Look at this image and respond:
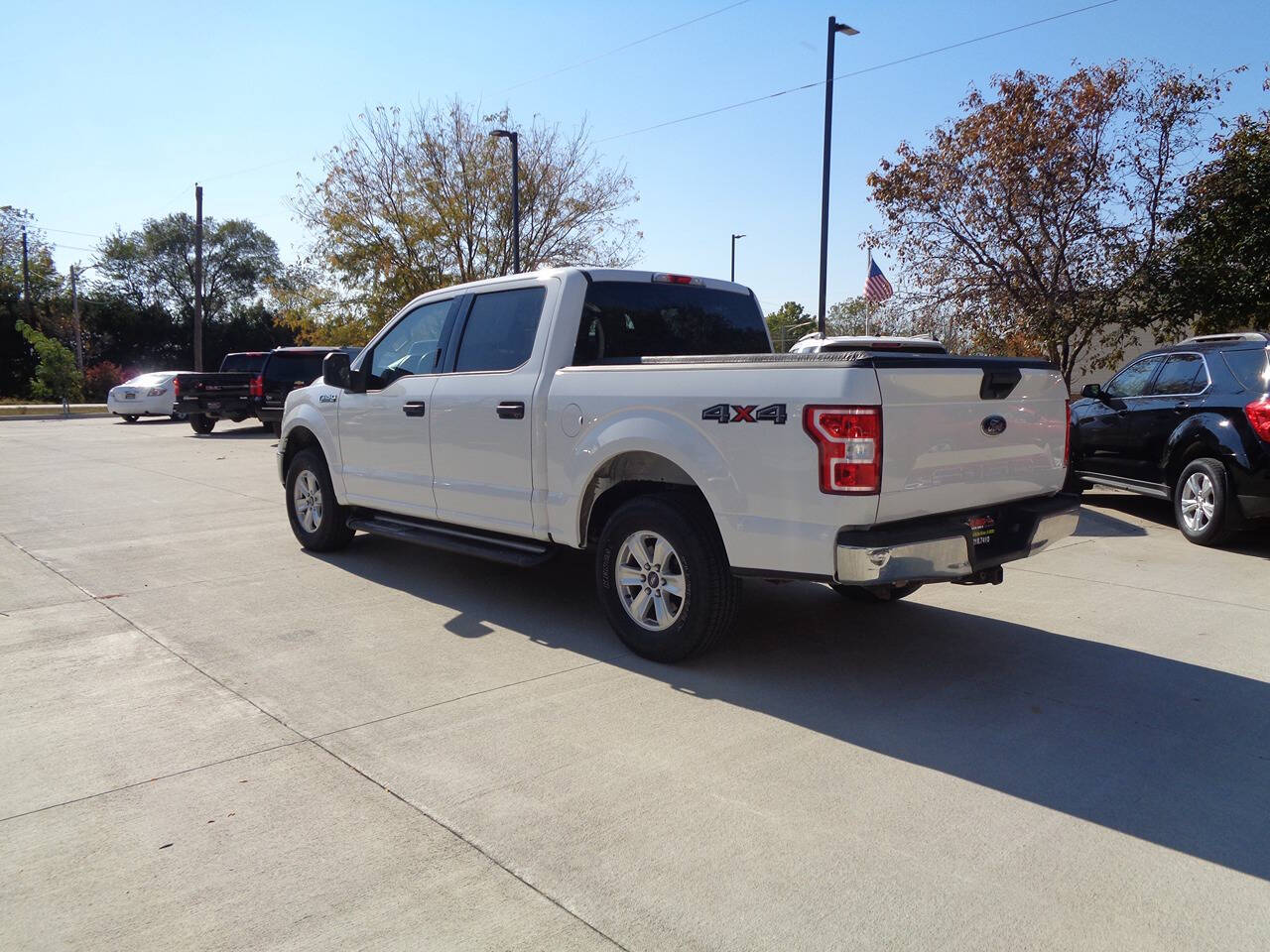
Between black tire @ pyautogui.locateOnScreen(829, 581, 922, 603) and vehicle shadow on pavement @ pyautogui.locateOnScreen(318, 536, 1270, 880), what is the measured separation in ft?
0.30

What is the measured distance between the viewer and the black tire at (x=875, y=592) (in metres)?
5.62

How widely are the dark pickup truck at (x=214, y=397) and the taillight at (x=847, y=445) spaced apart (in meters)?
19.7

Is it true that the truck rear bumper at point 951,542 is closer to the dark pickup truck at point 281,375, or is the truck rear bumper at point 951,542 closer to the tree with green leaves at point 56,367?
the dark pickup truck at point 281,375

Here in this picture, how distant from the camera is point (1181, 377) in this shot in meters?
8.80

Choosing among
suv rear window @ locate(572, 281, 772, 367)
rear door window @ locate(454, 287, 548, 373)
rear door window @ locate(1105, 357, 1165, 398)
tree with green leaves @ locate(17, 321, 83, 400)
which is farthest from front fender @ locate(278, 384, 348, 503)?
tree with green leaves @ locate(17, 321, 83, 400)

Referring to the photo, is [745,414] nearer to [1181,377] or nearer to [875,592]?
[875,592]

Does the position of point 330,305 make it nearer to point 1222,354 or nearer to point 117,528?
point 117,528

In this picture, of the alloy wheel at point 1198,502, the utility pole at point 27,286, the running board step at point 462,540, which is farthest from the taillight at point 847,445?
the utility pole at point 27,286

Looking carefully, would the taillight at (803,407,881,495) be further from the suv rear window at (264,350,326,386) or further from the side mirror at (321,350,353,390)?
the suv rear window at (264,350,326,386)

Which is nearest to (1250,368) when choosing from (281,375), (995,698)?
(995,698)

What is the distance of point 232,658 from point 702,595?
8.39 feet

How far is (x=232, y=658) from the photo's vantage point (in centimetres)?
505

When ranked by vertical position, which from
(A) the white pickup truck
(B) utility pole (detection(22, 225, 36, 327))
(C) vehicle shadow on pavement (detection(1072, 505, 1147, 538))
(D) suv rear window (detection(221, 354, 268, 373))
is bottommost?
(C) vehicle shadow on pavement (detection(1072, 505, 1147, 538))

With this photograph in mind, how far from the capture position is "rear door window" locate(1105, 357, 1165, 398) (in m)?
9.35
